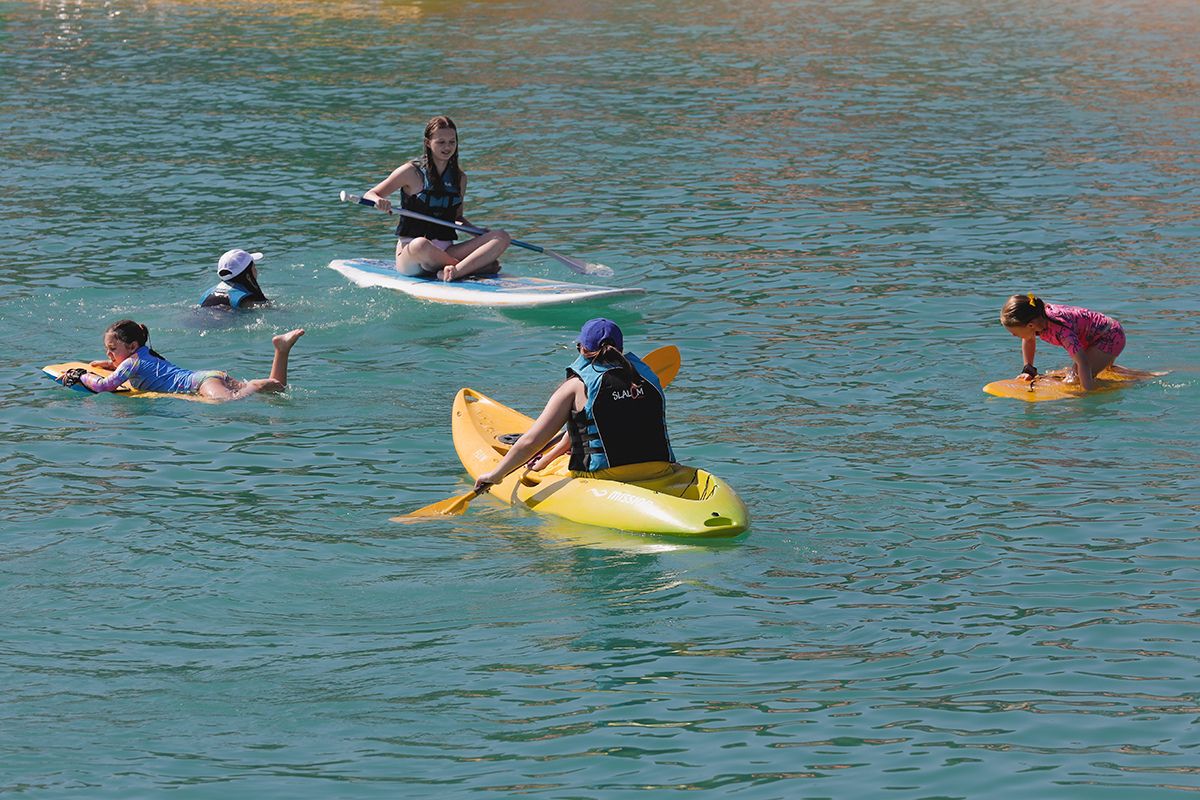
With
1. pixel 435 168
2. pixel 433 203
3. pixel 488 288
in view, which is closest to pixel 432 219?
pixel 433 203

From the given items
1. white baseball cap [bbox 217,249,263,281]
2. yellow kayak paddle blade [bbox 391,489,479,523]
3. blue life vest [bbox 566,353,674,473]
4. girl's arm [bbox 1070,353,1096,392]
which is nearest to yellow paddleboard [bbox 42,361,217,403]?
white baseball cap [bbox 217,249,263,281]

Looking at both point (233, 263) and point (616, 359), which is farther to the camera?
point (233, 263)

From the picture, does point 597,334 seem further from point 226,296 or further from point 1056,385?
point 226,296

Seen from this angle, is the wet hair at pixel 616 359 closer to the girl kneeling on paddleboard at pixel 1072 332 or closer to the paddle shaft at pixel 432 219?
the girl kneeling on paddleboard at pixel 1072 332

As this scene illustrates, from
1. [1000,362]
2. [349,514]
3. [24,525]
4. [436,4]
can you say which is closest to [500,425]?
[349,514]

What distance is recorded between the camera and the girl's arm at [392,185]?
15.1m

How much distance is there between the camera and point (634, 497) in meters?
9.40

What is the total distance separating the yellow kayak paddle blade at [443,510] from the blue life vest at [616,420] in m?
0.70

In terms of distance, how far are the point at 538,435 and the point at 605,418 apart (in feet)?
1.42

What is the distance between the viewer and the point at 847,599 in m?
8.34

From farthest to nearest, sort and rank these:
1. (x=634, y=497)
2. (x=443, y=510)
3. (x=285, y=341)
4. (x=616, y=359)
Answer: (x=285, y=341)
(x=443, y=510)
(x=616, y=359)
(x=634, y=497)

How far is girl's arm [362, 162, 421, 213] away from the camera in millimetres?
15094

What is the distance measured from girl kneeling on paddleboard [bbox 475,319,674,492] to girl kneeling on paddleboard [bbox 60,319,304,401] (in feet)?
10.6

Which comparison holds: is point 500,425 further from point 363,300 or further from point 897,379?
point 363,300
